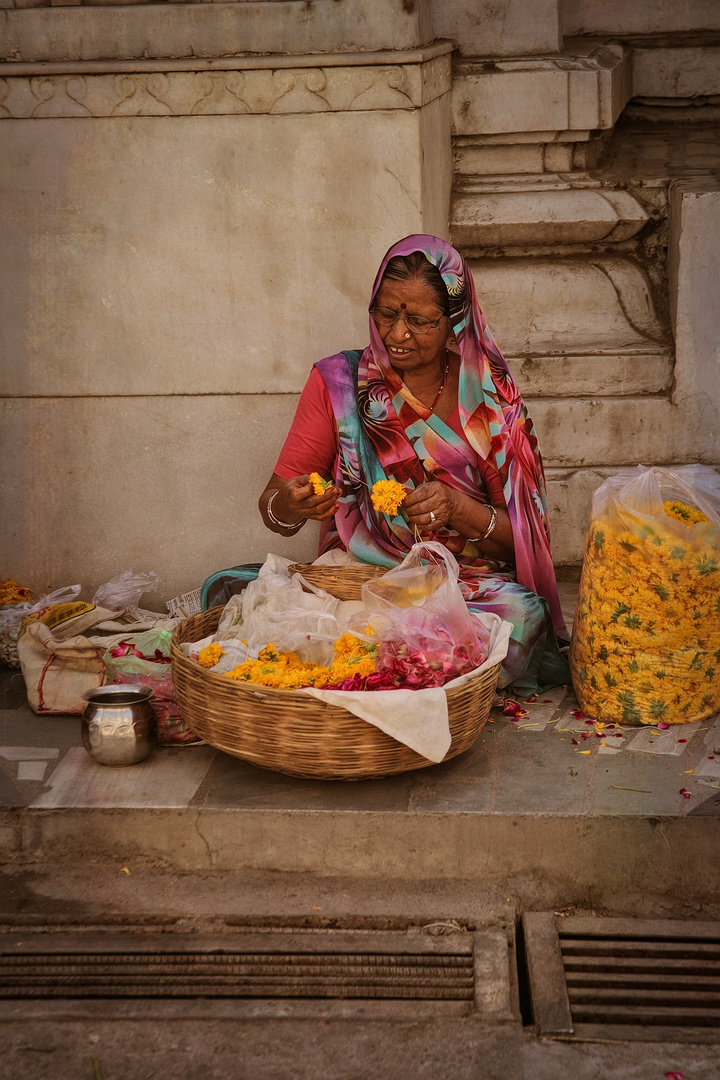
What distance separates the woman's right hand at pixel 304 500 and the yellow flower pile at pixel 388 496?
13 cm

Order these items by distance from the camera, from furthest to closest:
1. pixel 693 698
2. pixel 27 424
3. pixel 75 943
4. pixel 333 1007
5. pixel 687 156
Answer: pixel 687 156, pixel 27 424, pixel 693 698, pixel 75 943, pixel 333 1007

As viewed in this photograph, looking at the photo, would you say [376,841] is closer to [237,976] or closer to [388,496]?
[237,976]

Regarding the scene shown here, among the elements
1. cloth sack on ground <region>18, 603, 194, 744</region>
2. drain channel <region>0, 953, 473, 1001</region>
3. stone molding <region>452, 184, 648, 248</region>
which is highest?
stone molding <region>452, 184, 648, 248</region>

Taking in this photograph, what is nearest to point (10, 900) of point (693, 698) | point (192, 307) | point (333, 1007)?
point (333, 1007)

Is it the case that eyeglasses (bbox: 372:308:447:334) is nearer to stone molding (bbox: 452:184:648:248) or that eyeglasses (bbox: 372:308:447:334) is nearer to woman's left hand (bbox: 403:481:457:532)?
woman's left hand (bbox: 403:481:457:532)

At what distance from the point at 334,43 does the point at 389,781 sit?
2.71 metres

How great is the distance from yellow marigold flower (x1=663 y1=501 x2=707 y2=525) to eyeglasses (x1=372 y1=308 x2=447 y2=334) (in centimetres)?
92

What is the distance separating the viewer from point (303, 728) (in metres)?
2.85

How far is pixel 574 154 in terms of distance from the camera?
16.7 feet

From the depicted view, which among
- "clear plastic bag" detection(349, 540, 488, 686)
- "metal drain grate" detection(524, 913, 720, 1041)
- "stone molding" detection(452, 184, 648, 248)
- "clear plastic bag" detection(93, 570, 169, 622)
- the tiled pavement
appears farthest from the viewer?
"stone molding" detection(452, 184, 648, 248)

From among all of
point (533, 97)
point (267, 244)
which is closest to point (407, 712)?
point (267, 244)

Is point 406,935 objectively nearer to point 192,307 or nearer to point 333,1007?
point 333,1007

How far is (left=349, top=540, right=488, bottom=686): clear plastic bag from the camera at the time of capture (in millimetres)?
3061

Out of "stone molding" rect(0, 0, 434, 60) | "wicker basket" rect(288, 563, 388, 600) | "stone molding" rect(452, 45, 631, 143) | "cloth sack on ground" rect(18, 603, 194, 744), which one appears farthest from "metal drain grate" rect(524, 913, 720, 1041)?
"stone molding" rect(452, 45, 631, 143)
